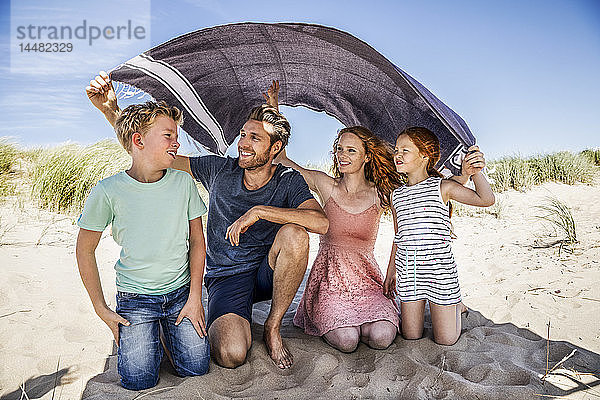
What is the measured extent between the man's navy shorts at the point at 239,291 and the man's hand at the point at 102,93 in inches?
56.1

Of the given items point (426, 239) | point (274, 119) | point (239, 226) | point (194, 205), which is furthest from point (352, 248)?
point (194, 205)

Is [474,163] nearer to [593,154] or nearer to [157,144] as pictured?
[157,144]

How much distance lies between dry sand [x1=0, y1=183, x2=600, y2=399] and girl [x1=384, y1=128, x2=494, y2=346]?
19 cm

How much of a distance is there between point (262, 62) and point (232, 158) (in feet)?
3.13

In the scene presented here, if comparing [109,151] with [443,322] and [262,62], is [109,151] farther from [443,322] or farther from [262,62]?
[443,322]

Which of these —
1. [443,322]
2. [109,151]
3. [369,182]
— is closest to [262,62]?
[369,182]

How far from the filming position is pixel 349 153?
3.48 metres

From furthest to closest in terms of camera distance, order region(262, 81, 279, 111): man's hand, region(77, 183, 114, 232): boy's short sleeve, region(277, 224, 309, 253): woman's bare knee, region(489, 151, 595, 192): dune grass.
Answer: region(489, 151, 595, 192): dune grass
region(262, 81, 279, 111): man's hand
region(277, 224, 309, 253): woman's bare knee
region(77, 183, 114, 232): boy's short sleeve

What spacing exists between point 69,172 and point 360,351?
6.56 metres

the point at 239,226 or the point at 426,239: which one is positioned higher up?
the point at 239,226

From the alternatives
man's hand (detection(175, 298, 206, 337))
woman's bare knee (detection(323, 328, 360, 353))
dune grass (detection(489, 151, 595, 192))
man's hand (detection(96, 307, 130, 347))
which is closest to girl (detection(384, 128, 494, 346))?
woman's bare knee (detection(323, 328, 360, 353))

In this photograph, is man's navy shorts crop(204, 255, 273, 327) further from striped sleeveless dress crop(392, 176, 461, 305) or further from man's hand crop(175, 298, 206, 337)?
striped sleeveless dress crop(392, 176, 461, 305)

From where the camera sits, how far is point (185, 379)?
2.71 meters

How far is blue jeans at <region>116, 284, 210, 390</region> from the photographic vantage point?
2.61m
